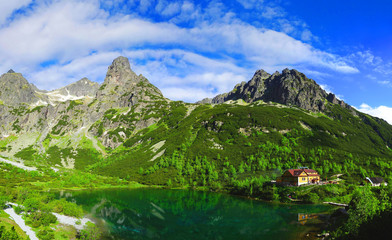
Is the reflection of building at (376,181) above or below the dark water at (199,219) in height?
above

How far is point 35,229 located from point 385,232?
73327mm

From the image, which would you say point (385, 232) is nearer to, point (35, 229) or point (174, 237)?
point (174, 237)

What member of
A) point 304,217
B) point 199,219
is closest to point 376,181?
point 304,217

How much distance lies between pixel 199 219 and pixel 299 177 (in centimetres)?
7686

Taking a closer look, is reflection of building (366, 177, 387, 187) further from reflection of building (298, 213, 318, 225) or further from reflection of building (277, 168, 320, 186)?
reflection of building (298, 213, 318, 225)

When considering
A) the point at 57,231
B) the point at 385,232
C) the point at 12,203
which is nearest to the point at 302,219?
the point at 385,232

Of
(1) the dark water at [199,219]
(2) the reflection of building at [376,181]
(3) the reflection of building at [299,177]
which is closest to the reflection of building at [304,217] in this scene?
(1) the dark water at [199,219]

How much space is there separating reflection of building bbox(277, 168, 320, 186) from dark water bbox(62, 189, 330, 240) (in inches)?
1248

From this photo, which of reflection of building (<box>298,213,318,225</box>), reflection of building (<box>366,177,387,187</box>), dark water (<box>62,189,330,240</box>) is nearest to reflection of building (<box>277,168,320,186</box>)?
reflection of building (<box>366,177,387,187</box>)

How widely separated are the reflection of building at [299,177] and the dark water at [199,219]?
3169 cm

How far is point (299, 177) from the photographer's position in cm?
13288

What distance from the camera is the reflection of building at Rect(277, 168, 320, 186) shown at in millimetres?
132863

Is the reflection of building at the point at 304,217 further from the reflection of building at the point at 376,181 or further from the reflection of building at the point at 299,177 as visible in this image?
the reflection of building at the point at 376,181

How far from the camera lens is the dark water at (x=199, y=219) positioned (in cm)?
6469
